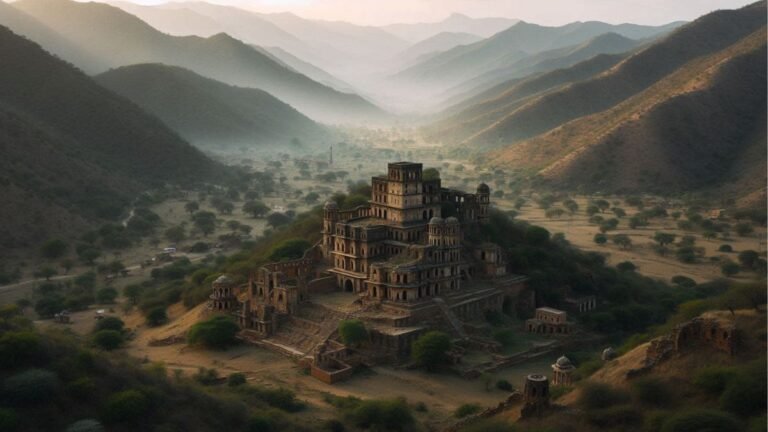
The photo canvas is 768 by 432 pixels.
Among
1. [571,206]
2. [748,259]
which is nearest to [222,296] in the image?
[748,259]

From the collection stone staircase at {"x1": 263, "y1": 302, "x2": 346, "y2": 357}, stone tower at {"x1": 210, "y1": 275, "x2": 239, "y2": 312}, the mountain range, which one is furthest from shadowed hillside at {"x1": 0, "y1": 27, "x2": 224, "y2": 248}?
the mountain range

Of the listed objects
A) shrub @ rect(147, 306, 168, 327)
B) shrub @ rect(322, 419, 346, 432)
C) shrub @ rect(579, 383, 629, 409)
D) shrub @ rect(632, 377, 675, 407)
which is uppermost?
shrub @ rect(632, 377, 675, 407)

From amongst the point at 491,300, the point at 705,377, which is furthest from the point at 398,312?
the point at 705,377

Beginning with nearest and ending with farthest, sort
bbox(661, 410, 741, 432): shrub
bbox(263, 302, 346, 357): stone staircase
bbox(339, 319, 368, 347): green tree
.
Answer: bbox(661, 410, 741, 432): shrub < bbox(339, 319, 368, 347): green tree < bbox(263, 302, 346, 357): stone staircase

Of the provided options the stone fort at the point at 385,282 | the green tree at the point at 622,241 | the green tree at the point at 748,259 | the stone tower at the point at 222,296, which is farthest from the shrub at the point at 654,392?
the green tree at the point at 622,241

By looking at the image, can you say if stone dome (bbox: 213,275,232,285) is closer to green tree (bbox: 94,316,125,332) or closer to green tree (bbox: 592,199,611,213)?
green tree (bbox: 94,316,125,332)

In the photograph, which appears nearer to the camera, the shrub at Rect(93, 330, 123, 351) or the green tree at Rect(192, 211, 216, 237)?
the shrub at Rect(93, 330, 123, 351)

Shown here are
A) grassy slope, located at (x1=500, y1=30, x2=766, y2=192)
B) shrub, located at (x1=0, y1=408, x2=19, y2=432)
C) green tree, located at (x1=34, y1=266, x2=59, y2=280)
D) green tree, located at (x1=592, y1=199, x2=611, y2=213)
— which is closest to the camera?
shrub, located at (x1=0, y1=408, x2=19, y2=432)

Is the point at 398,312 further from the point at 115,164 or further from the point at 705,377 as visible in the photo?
the point at 115,164

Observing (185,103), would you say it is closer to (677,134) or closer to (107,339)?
(677,134)
